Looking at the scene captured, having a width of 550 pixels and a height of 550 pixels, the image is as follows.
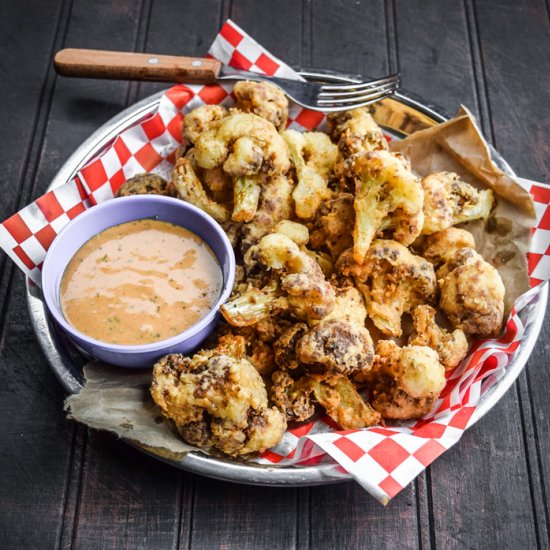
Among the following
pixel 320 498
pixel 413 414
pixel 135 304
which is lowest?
pixel 320 498

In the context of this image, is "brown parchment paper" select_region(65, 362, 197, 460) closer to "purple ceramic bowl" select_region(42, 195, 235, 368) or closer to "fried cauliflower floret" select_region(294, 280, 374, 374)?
"purple ceramic bowl" select_region(42, 195, 235, 368)

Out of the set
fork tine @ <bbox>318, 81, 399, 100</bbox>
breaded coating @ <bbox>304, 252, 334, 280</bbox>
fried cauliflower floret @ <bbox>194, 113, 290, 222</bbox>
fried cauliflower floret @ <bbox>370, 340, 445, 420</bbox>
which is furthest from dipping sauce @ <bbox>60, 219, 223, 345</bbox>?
fork tine @ <bbox>318, 81, 399, 100</bbox>

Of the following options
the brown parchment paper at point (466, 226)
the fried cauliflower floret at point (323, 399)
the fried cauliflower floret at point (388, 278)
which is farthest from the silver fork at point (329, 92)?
the fried cauliflower floret at point (323, 399)

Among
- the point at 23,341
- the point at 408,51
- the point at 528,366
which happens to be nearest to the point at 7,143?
the point at 23,341

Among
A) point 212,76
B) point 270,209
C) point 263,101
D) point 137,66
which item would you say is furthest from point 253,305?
point 137,66

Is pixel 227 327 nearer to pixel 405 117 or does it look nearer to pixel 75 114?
pixel 405 117

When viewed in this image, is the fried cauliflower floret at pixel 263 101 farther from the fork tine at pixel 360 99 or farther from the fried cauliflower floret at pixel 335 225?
the fried cauliflower floret at pixel 335 225

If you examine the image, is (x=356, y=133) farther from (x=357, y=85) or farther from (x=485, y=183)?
(x=485, y=183)
